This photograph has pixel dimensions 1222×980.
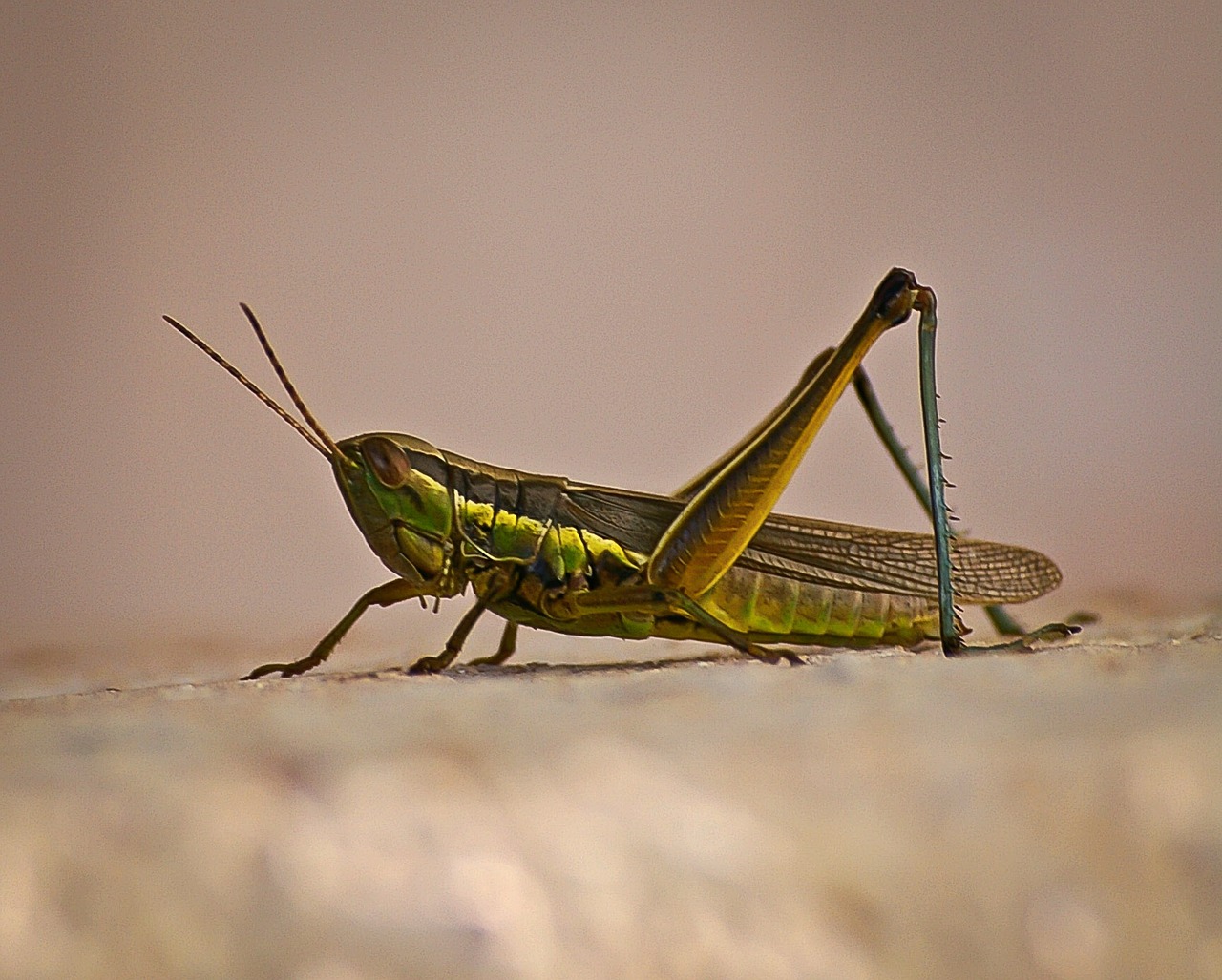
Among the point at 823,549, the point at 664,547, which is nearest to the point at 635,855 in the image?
the point at 664,547

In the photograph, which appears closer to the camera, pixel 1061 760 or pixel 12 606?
pixel 1061 760

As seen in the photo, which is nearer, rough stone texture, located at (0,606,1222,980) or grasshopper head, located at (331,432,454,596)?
rough stone texture, located at (0,606,1222,980)

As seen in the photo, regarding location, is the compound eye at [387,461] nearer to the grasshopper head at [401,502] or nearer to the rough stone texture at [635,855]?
the grasshopper head at [401,502]

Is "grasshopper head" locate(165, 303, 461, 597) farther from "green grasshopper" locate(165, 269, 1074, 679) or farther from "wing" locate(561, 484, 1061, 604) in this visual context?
"wing" locate(561, 484, 1061, 604)

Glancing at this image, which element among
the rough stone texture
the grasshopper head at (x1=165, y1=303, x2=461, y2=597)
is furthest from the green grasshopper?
the rough stone texture

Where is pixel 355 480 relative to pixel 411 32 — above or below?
below

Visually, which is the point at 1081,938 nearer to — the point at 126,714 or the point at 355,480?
the point at 126,714

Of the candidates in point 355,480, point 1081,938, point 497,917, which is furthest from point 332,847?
point 355,480
